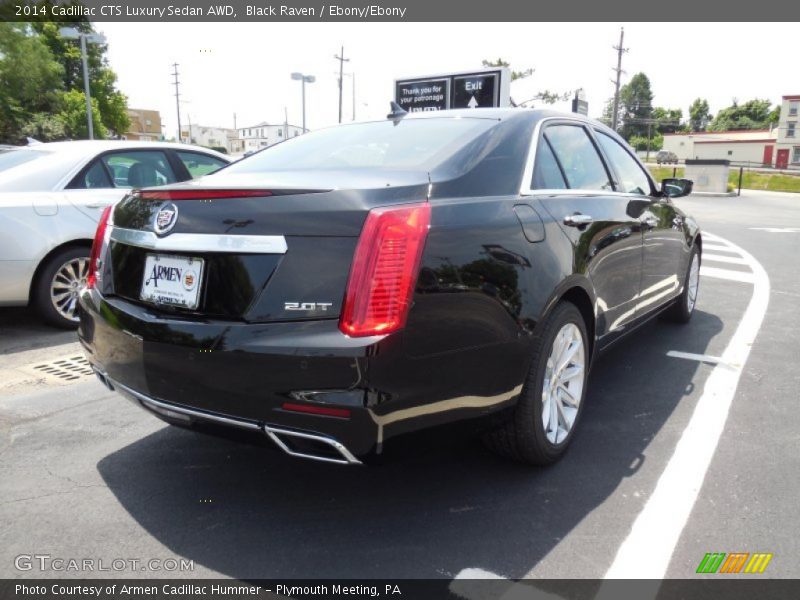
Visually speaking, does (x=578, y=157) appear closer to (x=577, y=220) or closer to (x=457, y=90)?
(x=577, y=220)

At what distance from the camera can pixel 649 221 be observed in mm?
4121

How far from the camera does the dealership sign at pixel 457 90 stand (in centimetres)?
1488

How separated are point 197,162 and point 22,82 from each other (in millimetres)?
46621

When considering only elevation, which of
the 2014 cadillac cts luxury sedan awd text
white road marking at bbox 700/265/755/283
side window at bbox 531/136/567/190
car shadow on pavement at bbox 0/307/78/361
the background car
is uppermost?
the background car

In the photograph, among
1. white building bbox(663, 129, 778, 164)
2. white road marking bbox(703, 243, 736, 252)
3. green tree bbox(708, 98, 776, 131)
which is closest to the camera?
white road marking bbox(703, 243, 736, 252)

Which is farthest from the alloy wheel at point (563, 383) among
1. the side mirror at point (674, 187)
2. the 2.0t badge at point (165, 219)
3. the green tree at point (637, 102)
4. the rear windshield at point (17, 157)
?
the green tree at point (637, 102)

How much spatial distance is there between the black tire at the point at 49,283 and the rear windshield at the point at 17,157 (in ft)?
2.74

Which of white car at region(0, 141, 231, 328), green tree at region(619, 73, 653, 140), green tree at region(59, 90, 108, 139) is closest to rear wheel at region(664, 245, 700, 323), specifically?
white car at region(0, 141, 231, 328)

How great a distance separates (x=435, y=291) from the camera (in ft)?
7.31

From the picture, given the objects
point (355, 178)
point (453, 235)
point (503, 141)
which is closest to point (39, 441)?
point (355, 178)

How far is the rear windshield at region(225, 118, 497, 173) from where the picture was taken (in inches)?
110

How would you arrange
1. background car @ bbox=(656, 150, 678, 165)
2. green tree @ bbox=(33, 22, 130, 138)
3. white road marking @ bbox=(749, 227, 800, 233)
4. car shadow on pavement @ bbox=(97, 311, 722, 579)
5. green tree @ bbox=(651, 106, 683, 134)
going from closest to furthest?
1. car shadow on pavement @ bbox=(97, 311, 722, 579)
2. white road marking @ bbox=(749, 227, 800, 233)
3. green tree @ bbox=(33, 22, 130, 138)
4. background car @ bbox=(656, 150, 678, 165)
5. green tree @ bbox=(651, 106, 683, 134)

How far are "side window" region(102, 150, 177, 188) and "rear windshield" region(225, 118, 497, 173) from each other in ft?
8.76

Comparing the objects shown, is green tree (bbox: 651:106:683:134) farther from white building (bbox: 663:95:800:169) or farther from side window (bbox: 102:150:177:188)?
side window (bbox: 102:150:177:188)
